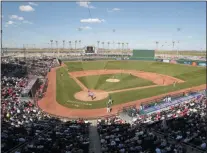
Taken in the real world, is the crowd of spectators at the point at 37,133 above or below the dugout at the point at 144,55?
below

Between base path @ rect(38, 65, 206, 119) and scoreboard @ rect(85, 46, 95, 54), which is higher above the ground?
scoreboard @ rect(85, 46, 95, 54)

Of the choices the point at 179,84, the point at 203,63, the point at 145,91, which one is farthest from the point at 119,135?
the point at 203,63

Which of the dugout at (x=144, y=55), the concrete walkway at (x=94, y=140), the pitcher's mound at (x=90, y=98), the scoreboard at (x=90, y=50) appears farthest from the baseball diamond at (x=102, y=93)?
the dugout at (x=144, y=55)

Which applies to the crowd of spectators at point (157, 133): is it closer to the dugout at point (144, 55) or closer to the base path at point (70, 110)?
the base path at point (70, 110)

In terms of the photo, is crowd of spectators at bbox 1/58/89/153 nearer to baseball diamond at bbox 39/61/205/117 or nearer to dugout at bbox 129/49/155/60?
baseball diamond at bbox 39/61/205/117

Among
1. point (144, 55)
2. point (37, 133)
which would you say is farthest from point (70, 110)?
point (144, 55)

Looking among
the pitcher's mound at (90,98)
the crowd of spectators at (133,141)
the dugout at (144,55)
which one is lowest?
the pitcher's mound at (90,98)

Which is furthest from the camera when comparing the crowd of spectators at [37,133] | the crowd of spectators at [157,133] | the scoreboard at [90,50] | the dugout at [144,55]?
the dugout at [144,55]

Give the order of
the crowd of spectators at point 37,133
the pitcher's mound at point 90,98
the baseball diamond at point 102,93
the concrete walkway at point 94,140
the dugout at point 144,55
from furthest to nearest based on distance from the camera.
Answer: the dugout at point 144,55 < the pitcher's mound at point 90,98 < the baseball diamond at point 102,93 < the concrete walkway at point 94,140 < the crowd of spectators at point 37,133

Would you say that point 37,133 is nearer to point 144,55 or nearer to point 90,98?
point 90,98

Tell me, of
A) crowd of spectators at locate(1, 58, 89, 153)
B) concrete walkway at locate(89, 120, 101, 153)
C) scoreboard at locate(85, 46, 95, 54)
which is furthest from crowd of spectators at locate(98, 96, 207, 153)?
scoreboard at locate(85, 46, 95, 54)
